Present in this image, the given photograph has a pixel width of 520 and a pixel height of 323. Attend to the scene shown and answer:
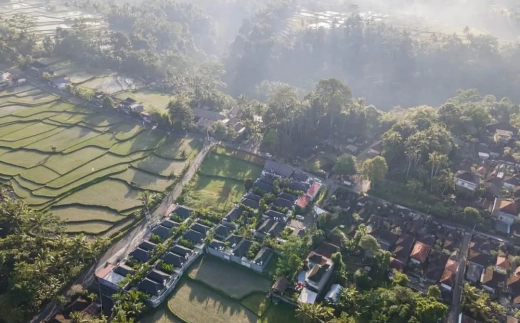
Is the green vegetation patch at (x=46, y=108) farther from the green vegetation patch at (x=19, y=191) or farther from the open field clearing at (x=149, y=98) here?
the green vegetation patch at (x=19, y=191)

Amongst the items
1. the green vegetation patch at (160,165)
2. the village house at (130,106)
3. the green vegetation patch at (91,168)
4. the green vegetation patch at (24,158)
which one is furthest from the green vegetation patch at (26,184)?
the village house at (130,106)

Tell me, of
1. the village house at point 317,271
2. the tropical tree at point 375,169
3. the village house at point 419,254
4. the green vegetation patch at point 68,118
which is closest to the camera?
the village house at point 317,271

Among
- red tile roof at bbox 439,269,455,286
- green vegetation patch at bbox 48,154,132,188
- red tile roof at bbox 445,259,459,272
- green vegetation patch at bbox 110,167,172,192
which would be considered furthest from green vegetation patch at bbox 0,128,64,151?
red tile roof at bbox 445,259,459,272

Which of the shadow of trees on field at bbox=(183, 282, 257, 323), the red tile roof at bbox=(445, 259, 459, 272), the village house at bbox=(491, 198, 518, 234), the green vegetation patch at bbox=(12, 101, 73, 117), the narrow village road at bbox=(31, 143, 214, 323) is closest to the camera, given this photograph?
the shadow of trees on field at bbox=(183, 282, 257, 323)

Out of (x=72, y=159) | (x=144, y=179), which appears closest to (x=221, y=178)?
(x=144, y=179)

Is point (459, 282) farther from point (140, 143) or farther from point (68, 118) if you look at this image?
point (68, 118)

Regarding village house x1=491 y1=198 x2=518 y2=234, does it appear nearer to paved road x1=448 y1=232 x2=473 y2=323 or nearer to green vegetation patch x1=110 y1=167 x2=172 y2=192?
paved road x1=448 y1=232 x2=473 y2=323

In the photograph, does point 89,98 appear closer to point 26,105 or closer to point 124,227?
point 26,105
